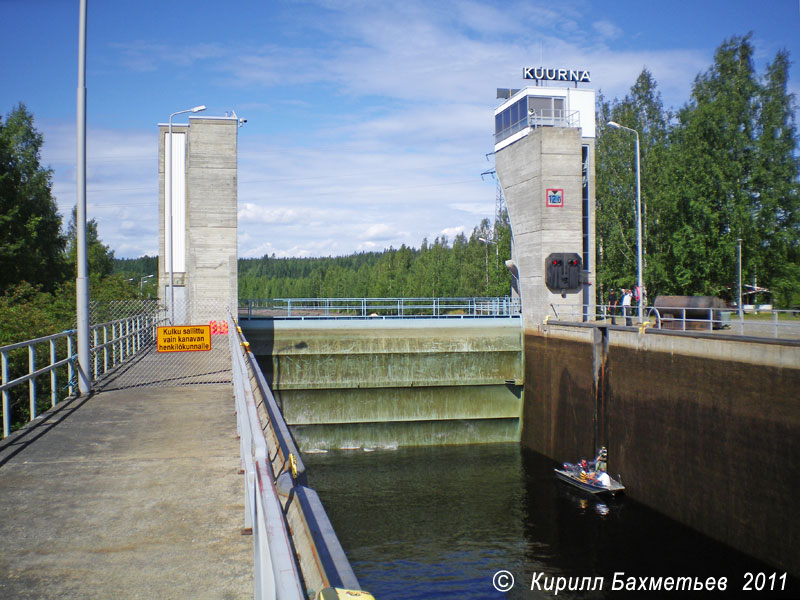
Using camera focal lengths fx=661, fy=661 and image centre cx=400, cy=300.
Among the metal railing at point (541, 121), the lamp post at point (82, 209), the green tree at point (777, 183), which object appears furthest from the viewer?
the metal railing at point (541, 121)

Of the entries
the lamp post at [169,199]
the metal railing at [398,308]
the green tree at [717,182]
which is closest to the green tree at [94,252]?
the metal railing at [398,308]

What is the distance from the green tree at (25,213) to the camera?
31672mm

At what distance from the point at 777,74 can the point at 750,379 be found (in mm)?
21579

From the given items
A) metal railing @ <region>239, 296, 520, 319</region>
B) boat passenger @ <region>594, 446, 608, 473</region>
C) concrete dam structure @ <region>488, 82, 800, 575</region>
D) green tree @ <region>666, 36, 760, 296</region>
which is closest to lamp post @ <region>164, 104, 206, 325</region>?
metal railing @ <region>239, 296, 520, 319</region>

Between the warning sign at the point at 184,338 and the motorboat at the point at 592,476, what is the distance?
10.5 metres

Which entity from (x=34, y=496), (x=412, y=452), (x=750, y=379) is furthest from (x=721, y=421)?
(x=34, y=496)

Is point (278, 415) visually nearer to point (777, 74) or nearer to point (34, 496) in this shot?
point (34, 496)

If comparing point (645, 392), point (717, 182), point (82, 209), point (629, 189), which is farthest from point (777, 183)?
point (82, 209)

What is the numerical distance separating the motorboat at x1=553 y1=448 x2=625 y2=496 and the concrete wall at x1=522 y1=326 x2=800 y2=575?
0.30 meters

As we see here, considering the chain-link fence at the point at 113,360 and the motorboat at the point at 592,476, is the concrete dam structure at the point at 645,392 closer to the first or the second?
the motorboat at the point at 592,476

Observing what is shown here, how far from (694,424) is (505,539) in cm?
491

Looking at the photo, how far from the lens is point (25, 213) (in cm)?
3441

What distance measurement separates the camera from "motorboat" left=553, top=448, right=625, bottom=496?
1705 centimetres

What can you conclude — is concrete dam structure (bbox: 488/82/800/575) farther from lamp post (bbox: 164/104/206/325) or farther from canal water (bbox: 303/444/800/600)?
lamp post (bbox: 164/104/206/325)
